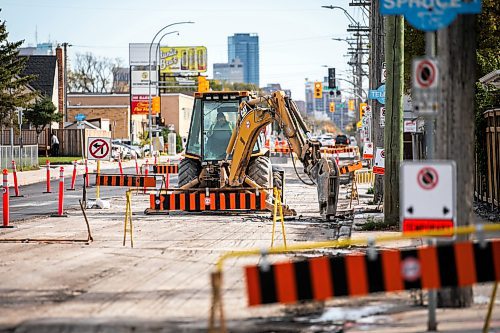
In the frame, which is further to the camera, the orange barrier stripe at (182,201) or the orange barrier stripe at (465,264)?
the orange barrier stripe at (182,201)

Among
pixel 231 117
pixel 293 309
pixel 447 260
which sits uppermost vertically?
pixel 231 117

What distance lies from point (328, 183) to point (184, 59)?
118470 mm

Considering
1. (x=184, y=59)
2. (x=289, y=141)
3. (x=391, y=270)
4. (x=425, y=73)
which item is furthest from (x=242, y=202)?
(x=184, y=59)

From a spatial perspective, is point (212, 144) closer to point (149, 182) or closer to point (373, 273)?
point (149, 182)

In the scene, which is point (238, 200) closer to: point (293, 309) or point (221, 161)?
point (221, 161)

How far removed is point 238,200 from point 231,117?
5919 millimetres

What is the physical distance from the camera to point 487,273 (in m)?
9.13

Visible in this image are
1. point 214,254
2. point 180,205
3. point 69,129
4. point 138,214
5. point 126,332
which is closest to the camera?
point 126,332

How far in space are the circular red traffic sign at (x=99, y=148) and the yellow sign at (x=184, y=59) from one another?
359ft

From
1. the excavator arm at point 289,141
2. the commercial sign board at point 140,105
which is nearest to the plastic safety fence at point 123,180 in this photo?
the excavator arm at point 289,141

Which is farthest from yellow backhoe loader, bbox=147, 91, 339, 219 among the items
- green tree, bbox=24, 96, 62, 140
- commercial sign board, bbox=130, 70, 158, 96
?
commercial sign board, bbox=130, 70, 158, 96

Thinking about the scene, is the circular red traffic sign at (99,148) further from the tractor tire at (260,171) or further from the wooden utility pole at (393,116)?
the wooden utility pole at (393,116)

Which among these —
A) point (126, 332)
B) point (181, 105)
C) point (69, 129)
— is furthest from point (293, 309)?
point (181, 105)

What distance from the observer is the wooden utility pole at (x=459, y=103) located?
1076cm
